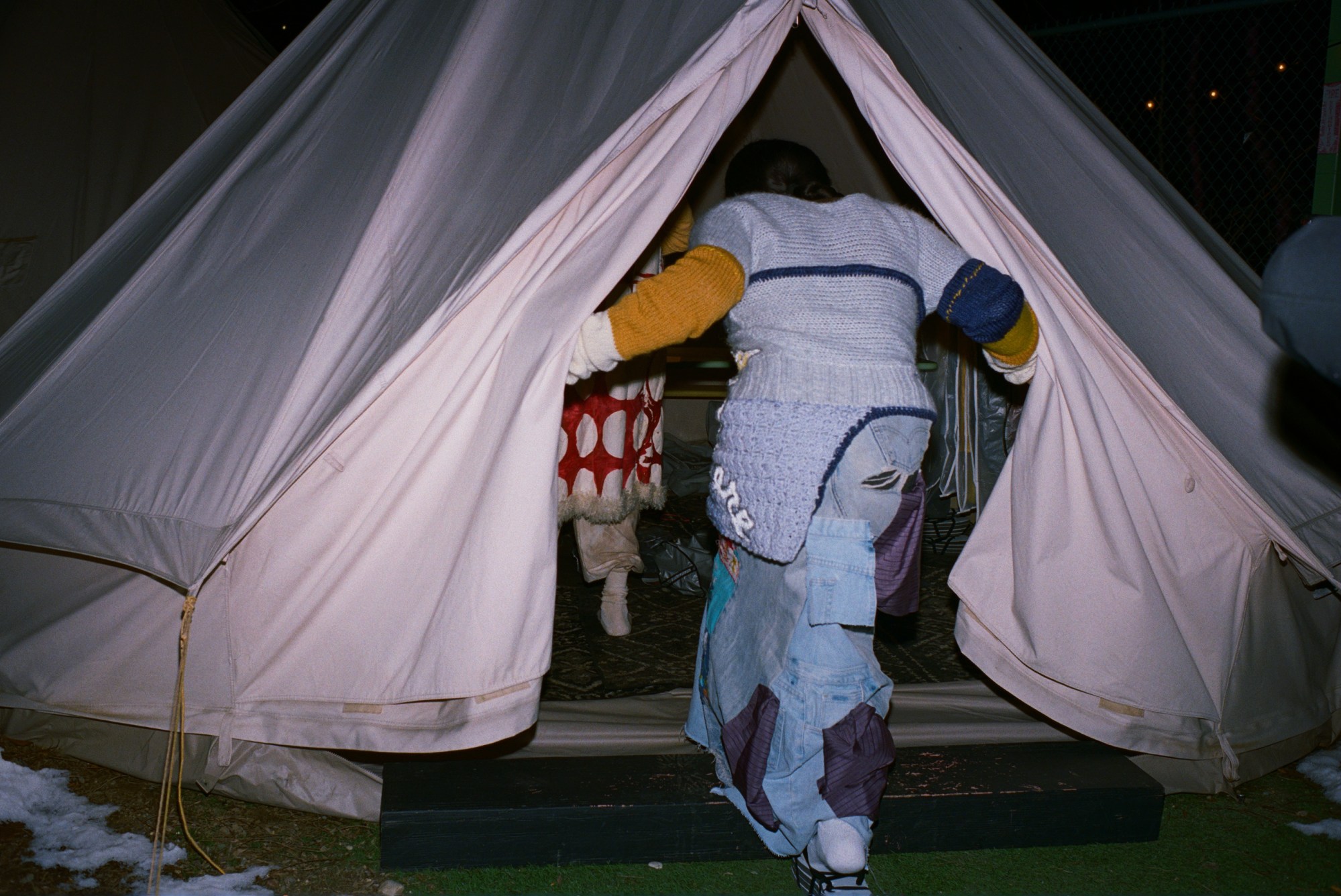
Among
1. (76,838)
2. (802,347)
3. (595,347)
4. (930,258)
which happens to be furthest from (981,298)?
(76,838)

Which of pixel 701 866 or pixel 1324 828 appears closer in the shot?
pixel 701 866

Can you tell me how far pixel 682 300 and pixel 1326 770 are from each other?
202cm

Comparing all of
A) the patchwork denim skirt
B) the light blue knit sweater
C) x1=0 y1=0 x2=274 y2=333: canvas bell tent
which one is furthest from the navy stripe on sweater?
x1=0 y1=0 x2=274 y2=333: canvas bell tent

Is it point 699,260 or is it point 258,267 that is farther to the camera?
point 258,267

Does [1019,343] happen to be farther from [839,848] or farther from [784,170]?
[839,848]

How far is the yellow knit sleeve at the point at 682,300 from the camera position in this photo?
169 centimetres

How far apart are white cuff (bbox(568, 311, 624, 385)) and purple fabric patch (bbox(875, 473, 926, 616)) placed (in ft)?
1.91

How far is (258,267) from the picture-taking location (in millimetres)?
1994

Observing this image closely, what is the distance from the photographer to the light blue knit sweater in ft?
5.66

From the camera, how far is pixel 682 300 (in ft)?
5.55

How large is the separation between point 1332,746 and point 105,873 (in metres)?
2.81

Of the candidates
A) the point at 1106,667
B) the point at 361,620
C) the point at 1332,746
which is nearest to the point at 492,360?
the point at 361,620

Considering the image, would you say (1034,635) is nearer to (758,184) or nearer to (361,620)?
(758,184)

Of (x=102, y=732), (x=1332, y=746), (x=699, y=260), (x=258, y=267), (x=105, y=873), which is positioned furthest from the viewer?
(x=1332, y=746)
